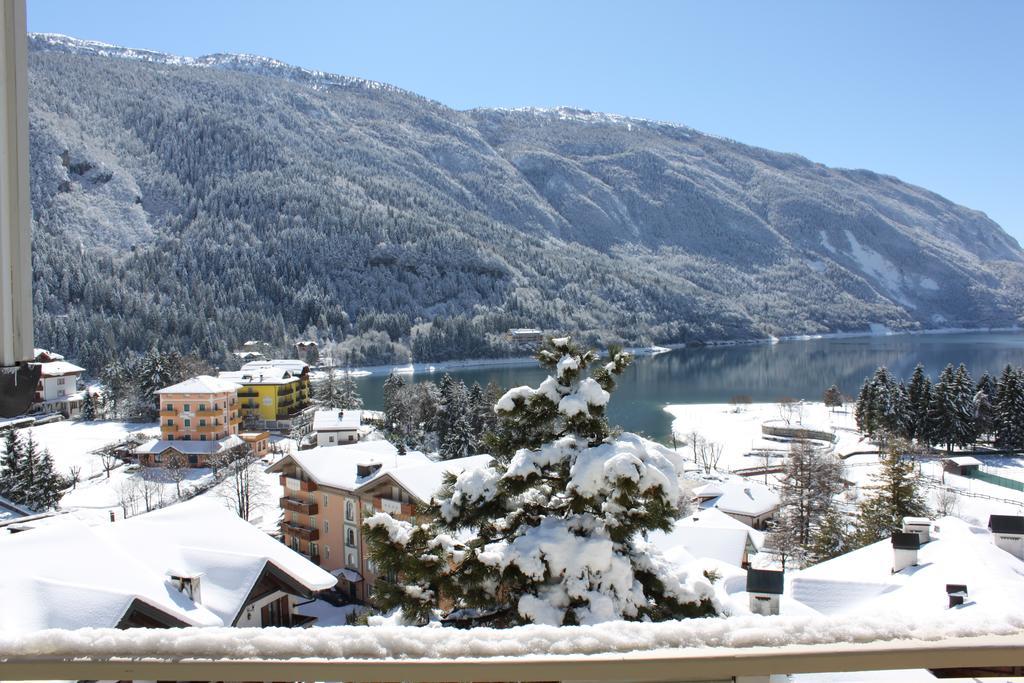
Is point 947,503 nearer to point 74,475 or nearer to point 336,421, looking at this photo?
point 336,421

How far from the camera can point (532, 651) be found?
0.93m

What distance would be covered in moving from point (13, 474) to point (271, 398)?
1721 cm

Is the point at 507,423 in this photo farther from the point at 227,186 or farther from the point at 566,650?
the point at 227,186

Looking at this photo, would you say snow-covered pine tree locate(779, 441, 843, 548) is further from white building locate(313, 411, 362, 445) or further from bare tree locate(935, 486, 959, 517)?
white building locate(313, 411, 362, 445)

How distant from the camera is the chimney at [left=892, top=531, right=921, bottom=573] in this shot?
8641mm

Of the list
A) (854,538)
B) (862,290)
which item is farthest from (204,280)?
(862,290)

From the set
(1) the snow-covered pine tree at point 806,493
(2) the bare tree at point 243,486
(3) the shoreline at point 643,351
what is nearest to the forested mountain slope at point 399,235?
(3) the shoreline at point 643,351

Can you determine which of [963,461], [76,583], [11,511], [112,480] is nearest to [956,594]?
[76,583]

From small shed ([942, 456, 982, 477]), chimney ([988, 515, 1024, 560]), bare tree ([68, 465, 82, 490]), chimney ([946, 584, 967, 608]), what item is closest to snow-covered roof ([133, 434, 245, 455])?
bare tree ([68, 465, 82, 490])

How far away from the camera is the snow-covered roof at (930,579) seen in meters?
6.70

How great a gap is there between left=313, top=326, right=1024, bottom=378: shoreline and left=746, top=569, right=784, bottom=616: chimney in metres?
16.5

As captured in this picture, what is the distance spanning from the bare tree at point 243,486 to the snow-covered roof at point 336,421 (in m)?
2.30

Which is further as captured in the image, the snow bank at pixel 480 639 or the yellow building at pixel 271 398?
the yellow building at pixel 271 398

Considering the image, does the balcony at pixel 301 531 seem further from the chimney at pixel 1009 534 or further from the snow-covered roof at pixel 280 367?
the snow-covered roof at pixel 280 367
